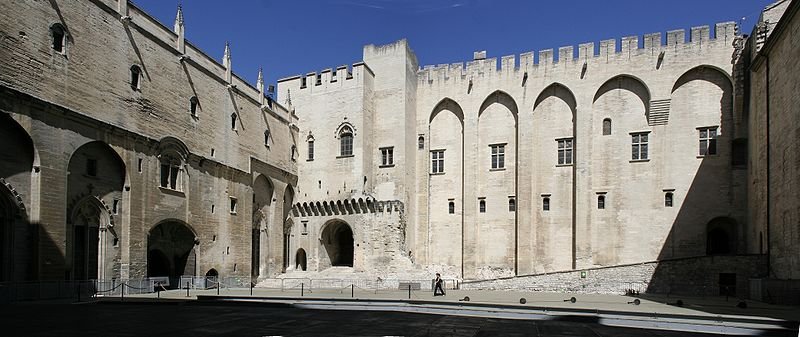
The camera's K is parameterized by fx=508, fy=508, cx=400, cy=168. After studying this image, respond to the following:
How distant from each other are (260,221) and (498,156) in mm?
13925

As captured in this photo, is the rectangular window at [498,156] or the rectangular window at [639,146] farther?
the rectangular window at [498,156]

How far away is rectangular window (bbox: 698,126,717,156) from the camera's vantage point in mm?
24938

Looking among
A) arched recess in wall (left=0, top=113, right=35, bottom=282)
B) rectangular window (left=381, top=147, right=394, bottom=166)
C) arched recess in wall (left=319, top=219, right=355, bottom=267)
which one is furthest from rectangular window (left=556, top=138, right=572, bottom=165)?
arched recess in wall (left=0, top=113, right=35, bottom=282)

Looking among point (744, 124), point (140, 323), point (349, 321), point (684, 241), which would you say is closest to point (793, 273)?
point (684, 241)

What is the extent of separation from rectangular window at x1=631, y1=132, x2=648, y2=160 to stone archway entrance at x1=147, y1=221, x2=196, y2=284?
72.3ft

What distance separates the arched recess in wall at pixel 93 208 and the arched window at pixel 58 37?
10.9 feet

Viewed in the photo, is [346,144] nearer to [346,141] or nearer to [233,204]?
[346,141]

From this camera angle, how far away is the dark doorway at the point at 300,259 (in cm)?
3059

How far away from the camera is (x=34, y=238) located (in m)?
15.8

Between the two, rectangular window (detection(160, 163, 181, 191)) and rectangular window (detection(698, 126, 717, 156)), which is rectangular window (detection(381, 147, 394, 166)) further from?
rectangular window (detection(698, 126, 717, 156))

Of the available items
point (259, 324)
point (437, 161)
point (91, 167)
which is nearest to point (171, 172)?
point (91, 167)

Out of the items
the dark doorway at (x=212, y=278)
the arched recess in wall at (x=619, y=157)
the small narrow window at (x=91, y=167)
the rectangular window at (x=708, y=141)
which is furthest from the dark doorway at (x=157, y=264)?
the rectangular window at (x=708, y=141)

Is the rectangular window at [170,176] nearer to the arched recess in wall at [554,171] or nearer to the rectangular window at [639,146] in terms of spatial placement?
the arched recess in wall at [554,171]

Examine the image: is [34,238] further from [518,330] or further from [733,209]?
[733,209]
